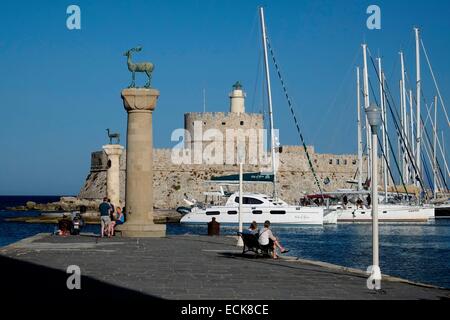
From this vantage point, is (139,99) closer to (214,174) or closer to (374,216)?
(374,216)

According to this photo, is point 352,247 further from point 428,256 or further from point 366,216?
point 366,216

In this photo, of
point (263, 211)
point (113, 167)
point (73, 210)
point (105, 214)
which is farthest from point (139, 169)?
point (73, 210)

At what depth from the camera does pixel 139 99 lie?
19.9m

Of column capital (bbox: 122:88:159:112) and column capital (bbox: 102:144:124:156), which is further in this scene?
column capital (bbox: 102:144:124:156)

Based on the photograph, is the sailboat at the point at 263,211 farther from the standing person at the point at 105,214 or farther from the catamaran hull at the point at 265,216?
the standing person at the point at 105,214

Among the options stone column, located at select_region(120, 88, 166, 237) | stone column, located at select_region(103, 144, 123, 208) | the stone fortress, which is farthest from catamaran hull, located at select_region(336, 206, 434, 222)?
stone column, located at select_region(120, 88, 166, 237)

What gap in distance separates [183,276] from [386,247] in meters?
17.8

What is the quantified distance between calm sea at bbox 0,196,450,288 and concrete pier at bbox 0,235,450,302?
5170mm

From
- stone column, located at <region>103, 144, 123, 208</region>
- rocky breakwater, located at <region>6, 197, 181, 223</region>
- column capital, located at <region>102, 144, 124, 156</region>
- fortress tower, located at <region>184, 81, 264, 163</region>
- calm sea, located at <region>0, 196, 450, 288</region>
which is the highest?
fortress tower, located at <region>184, 81, 264, 163</region>

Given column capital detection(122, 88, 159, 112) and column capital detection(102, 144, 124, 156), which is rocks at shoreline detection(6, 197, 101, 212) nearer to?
column capital detection(102, 144, 124, 156)

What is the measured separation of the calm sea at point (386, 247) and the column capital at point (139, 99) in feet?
21.2

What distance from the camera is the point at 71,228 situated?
71.2 ft

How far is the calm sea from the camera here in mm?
19453

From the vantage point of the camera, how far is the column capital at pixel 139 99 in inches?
783
